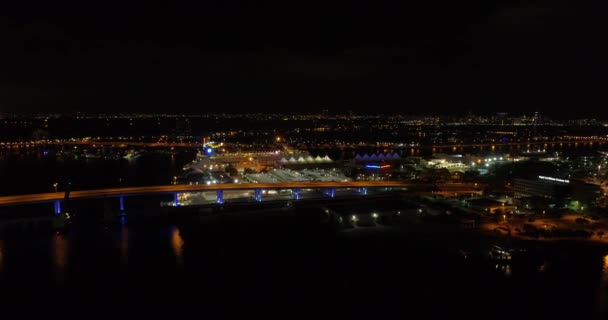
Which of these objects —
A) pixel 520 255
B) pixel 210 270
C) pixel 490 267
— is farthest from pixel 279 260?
pixel 520 255

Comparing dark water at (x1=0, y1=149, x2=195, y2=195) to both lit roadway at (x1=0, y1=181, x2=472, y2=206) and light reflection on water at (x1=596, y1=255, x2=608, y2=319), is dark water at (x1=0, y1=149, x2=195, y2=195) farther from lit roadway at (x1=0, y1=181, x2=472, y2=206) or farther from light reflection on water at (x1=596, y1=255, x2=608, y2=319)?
light reflection on water at (x1=596, y1=255, x2=608, y2=319)

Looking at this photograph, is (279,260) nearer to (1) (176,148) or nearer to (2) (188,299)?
(2) (188,299)

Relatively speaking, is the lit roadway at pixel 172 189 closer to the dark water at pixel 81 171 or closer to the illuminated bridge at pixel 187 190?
the illuminated bridge at pixel 187 190

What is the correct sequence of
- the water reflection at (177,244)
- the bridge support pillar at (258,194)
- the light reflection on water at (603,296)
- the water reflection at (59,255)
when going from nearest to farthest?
the light reflection on water at (603,296) → the water reflection at (59,255) → the water reflection at (177,244) → the bridge support pillar at (258,194)

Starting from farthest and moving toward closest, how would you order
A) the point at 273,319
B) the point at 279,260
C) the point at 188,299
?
the point at 279,260 < the point at 188,299 < the point at 273,319

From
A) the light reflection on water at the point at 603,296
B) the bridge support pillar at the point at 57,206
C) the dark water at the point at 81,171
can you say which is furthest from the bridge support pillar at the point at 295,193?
the light reflection on water at the point at 603,296

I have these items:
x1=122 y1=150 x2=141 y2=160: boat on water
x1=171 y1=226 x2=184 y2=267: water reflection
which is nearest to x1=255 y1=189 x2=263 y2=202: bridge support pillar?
x1=171 y1=226 x2=184 y2=267: water reflection
